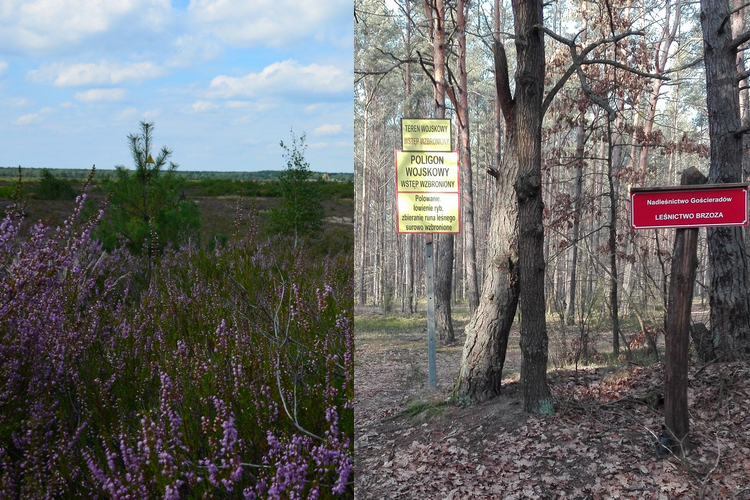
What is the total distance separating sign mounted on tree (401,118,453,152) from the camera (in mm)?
4441

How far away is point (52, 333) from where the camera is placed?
1.76 meters

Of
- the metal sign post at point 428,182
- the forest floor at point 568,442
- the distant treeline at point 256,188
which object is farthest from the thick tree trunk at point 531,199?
the distant treeline at point 256,188

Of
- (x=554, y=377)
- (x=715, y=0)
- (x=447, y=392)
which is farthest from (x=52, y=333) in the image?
(x=715, y=0)

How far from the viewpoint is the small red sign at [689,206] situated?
312 centimetres

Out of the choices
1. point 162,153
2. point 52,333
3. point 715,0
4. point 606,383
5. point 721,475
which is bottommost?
point 721,475

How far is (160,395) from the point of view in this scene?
5.56 feet

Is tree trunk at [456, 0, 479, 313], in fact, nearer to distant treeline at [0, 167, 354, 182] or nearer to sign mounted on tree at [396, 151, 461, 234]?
sign mounted on tree at [396, 151, 461, 234]

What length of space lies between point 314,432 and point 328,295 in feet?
2.27

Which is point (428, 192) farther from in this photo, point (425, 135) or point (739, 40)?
point (739, 40)

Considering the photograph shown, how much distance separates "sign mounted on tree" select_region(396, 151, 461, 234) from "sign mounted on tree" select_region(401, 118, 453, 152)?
53 mm

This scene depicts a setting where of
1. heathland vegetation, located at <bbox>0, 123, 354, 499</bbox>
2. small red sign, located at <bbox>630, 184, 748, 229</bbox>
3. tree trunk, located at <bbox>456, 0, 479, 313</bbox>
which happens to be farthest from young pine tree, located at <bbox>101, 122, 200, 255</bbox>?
tree trunk, located at <bbox>456, 0, 479, 313</bbox>

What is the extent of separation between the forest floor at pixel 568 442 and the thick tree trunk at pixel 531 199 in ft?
0.97

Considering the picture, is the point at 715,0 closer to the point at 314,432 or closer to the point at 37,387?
the point at 314,432

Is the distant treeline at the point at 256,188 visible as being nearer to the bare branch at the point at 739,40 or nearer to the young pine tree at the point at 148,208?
the young pine tree at the point at 148,208
